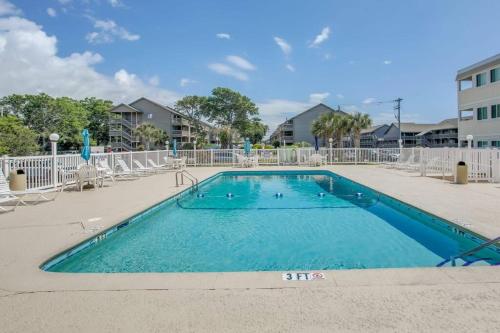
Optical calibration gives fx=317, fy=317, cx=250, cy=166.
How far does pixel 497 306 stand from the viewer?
236cm

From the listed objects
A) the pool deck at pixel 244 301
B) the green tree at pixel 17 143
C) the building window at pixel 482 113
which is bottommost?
the pool deck at pixel 244 301

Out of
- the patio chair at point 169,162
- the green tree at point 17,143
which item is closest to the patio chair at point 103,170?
the patio chair at point 169,162

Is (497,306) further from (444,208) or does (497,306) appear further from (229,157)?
(229,157)

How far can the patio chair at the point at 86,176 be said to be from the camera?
372 inches

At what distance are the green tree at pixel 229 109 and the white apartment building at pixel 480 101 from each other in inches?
1288

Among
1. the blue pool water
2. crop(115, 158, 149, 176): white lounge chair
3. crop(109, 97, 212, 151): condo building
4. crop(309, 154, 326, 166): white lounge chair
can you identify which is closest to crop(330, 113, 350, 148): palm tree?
crop(309, 154, 326, 166): white lounge chair

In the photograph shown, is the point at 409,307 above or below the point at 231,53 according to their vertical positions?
below

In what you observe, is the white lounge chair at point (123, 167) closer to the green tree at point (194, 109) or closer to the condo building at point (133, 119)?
the green tree at point (194, 109)

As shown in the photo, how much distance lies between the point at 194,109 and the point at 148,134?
11.0 metres

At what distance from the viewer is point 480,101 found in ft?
69.7

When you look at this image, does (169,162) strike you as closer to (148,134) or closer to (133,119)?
(148,134)

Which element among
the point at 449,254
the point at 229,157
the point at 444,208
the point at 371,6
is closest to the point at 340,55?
the point at 371,6

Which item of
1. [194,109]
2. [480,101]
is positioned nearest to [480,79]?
[480,101]

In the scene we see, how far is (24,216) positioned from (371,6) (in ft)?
51.7
